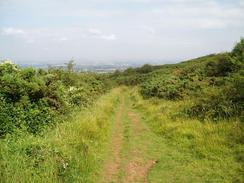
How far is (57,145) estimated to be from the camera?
9.28m

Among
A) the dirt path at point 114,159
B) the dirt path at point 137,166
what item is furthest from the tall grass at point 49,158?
the dirt path at point 137,166

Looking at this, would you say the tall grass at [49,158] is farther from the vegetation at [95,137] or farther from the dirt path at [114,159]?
the dirt path at [114,159]

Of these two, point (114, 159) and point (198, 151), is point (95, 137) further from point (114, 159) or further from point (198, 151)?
point (198, 151)

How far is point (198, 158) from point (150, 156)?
1.52m

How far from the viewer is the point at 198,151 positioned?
1122 centimetres

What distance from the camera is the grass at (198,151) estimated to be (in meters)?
9.35

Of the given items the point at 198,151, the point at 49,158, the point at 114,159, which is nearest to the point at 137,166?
the point at 114,159

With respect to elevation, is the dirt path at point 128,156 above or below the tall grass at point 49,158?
below

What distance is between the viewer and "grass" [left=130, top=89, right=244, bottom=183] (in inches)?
368

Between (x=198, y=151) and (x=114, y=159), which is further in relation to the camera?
(x=198, y=151)

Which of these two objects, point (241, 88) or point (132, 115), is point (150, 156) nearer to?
point (241, 88)

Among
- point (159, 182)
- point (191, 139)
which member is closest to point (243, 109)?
point (191, 139)

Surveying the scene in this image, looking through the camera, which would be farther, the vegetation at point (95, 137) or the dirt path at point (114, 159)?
the dirt path at point (114, 159)

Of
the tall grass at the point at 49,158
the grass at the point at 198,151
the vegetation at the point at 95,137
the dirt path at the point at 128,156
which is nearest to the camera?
the tall grass at the point at 49,158
